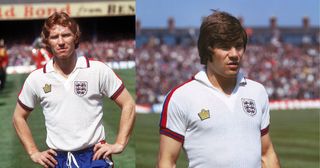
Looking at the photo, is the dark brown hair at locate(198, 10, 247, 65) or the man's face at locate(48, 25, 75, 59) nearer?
the dark brown hair at locate(198, 10, 247, 65)

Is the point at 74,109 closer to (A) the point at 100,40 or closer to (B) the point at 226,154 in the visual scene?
(B) the point at 226,154

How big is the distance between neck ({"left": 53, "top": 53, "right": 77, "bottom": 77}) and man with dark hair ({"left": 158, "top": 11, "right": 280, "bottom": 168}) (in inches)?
34.9

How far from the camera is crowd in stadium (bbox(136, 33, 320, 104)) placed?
1980 cm

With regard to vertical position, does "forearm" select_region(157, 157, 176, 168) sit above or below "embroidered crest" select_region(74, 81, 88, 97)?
below

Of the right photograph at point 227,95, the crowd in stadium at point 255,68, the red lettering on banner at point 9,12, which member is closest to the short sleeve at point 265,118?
the right photograph at point 227,95

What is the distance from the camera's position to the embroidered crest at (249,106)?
7.56 ft

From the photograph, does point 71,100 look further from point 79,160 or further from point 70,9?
point 70,9

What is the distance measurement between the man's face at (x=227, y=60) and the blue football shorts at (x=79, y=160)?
965mm

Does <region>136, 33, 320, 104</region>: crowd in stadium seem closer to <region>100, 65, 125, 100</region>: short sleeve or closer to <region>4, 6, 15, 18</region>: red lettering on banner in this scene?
<region>4, 6, 15, 18</region>: red lettering on banner

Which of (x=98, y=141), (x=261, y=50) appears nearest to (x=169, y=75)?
(x=261, y=50)

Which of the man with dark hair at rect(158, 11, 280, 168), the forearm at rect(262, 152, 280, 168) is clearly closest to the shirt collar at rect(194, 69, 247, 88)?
the man with dark hair at rect(158, 11, 280, 168)

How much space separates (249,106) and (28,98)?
1.23m

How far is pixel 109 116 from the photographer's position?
412cm

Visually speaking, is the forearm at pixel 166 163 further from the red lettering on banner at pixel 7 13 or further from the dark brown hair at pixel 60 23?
the red lettering on banner at pixel 7 13
